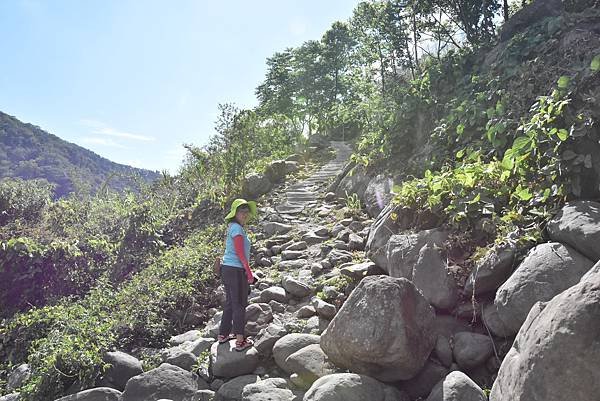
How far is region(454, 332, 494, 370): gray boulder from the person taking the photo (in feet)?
10.1

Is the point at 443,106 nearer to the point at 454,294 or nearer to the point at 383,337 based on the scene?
the point at 454,294

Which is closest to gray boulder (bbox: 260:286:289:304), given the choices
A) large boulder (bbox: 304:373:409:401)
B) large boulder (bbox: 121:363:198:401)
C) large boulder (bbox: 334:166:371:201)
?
large boulder (bbox: 121:363:198:401)

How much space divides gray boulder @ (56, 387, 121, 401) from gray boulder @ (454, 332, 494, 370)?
9.74ft

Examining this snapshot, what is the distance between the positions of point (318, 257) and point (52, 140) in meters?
58.7

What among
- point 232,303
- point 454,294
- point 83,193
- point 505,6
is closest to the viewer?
point 454,294

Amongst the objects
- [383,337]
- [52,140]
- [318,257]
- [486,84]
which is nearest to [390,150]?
[486,84]

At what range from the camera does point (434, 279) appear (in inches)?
147

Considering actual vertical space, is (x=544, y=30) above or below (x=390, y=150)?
above

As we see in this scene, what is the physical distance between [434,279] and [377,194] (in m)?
3.98

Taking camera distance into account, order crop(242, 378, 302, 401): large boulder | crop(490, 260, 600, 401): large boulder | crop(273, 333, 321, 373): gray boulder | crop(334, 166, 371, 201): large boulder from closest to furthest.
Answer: crop(490, 260, 600, 401): large boulder
crop(242, 378, 302, 401): large boulder
crop(273, 333, 321, 373): gray boulder
crop(334, 166, 371, 201): large boulder

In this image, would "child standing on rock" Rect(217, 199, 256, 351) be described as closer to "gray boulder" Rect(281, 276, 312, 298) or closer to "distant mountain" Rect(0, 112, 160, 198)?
"gray boulder" Rect(281, 276, 312, 298)

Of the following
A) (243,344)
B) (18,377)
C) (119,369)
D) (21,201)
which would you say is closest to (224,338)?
(243,344)

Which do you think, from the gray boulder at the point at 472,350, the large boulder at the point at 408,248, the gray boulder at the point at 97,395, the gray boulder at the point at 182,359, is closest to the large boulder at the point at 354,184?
the large boulder at the point at 408,248

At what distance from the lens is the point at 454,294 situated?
3.61 meters
